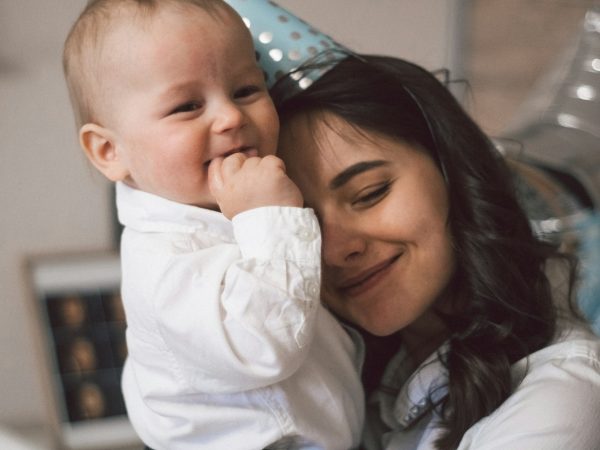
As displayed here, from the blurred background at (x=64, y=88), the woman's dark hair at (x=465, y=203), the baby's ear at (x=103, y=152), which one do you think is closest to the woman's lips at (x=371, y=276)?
the woman's dark hair at (x=465, y=203)

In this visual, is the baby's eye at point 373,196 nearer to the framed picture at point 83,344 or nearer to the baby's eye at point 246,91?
the baby's eye at point 246,91

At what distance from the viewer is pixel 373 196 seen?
3.08ft

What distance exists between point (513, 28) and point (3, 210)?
1.80 metres

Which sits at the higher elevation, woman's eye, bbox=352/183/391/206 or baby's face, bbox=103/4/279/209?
baby's face, bbox=103/4/279/209

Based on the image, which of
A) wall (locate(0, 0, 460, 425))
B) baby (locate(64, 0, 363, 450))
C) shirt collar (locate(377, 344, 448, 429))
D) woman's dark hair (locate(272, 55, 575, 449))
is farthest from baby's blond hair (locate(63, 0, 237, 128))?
wall (locate(0, 0, 460, 425))

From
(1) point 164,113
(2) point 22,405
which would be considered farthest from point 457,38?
(2) point 22,405

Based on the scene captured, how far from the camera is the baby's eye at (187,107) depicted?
791 mm

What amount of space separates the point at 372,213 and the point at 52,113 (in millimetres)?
1546

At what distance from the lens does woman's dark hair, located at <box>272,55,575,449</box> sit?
951 mm

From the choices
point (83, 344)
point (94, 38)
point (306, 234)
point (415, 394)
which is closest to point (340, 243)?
point (306, 234)

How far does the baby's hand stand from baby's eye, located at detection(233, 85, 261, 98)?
10 centimetres

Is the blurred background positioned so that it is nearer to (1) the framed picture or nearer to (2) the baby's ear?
(1) the framed picture

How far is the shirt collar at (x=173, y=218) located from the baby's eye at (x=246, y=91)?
0.16m

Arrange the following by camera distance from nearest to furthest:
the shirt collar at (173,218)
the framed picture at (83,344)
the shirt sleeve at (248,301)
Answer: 1. the shirt sleeve at (248,301)
2. the shirt collar at (173,218)
3. the framed picture at (83,344)
